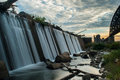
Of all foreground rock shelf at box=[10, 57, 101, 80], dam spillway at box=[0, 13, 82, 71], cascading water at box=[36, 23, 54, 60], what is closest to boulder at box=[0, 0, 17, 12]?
dam spillway at box=[0, 13, 82, 71]

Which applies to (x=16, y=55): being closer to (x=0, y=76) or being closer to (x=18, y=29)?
(x=18, y=29)

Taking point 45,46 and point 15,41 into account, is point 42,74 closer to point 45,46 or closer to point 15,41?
point 15,41

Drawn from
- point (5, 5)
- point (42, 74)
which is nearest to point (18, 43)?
point (5, 5)

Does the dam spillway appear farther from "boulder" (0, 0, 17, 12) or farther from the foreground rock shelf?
the foreground rock shelf

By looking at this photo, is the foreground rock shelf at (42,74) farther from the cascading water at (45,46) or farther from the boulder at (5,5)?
the cascading water at (45,46)

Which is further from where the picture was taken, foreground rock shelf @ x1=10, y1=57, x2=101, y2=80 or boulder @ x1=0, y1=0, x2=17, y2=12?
boulder @ x1=0, y1=0, x2=17, y2=12

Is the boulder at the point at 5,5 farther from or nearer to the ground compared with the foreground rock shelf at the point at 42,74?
farther from the ground

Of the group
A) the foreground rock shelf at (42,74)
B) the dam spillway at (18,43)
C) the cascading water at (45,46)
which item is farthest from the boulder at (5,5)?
the cascading water at (45,46)

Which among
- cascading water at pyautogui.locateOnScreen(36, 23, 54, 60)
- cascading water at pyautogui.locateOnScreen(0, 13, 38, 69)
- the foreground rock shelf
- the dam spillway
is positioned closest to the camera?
the foreground rock shelf

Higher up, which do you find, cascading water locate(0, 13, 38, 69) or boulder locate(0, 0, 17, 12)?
boulder locate(0, 0, 17, 12)

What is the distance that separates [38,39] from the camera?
867 inches

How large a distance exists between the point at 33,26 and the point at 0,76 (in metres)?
13.4

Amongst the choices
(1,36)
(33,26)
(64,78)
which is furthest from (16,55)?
(33,26)

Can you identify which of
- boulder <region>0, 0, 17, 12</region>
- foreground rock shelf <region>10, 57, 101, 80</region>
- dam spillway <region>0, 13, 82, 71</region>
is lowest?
foreground rock shelf <region>10, 57, 101, 80</region>
